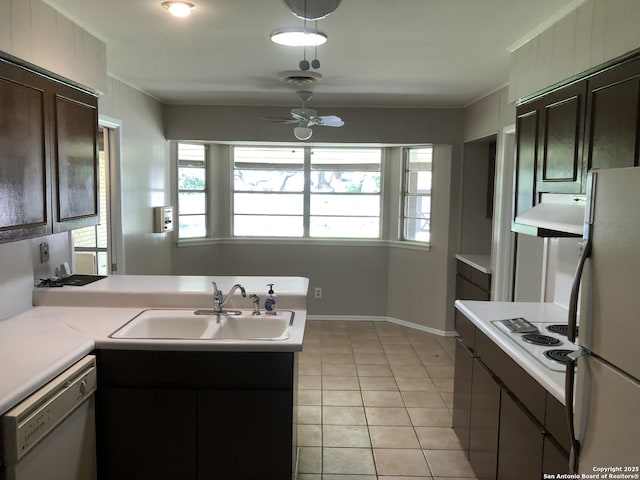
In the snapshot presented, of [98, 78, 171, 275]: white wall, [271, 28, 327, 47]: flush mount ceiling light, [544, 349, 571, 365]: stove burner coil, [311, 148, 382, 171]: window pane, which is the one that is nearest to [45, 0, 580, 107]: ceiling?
[271, 28, 327, 47]: flush mount ceiling light

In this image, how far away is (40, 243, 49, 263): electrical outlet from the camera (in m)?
2.89

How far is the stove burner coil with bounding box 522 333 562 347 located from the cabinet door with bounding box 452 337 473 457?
49cm

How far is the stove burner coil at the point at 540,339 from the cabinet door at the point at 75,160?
7.56ft

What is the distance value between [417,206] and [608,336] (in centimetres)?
441

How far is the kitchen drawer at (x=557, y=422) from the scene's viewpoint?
5.42 ft

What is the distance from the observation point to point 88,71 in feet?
9.22

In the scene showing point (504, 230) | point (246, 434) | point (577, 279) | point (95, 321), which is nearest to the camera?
point (577, 279)

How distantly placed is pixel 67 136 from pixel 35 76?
0.35m

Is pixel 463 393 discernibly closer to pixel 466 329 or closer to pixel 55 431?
pixel 466 329

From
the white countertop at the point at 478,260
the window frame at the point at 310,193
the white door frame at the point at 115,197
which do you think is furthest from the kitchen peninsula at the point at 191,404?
the window frame at the point at 310,193

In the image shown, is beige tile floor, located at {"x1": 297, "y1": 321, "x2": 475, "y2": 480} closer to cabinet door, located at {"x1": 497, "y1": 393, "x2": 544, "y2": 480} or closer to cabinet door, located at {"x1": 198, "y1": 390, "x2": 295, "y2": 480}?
cabinet door, located at {"x1": 198, "y1": 390, "x2": 295, "y2": 480}

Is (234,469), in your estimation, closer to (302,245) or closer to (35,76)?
(35,76)

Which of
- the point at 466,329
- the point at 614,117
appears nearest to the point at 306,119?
the point at 466,329

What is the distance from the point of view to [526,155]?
2.72m
